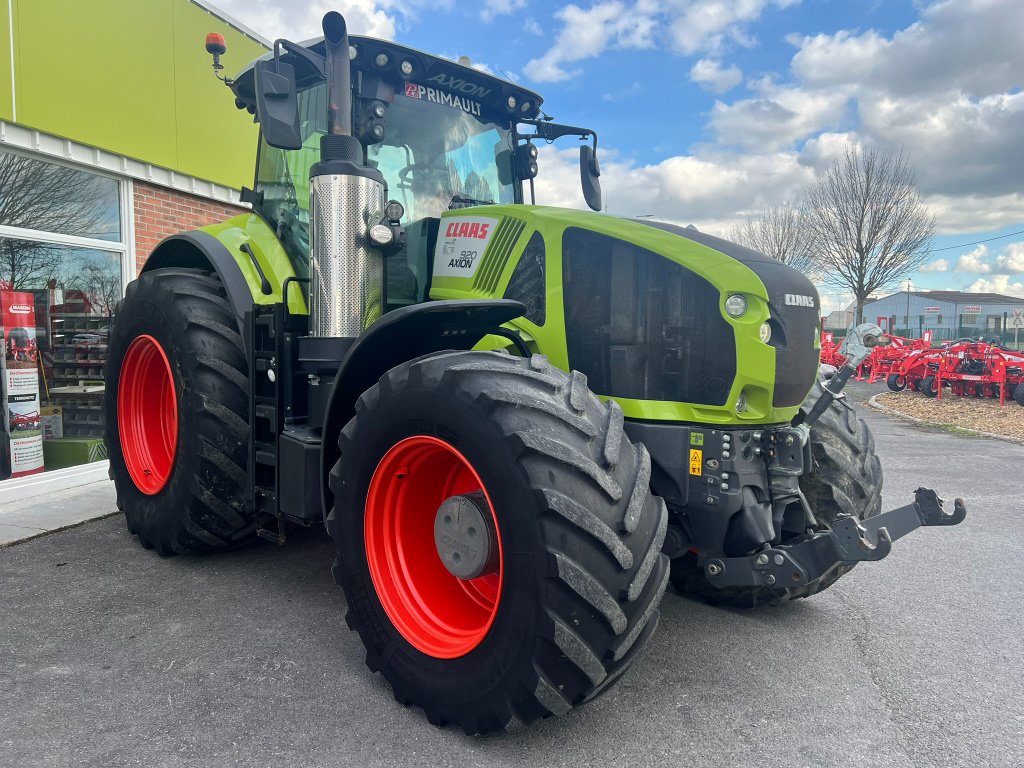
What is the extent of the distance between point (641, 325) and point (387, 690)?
5.66 ft

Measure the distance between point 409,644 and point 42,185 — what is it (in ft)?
17.9

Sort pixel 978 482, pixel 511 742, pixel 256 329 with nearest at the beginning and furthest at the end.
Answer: pixel 511 742, pixel 256 329, pixel 978 482

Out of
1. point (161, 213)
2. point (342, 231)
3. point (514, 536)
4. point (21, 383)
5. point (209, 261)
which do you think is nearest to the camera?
point (514, 536)

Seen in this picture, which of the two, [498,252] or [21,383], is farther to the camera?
[21,383]

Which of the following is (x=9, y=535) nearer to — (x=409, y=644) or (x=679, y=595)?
(x=409, y=644)

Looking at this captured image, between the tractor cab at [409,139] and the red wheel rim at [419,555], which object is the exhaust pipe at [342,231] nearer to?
the tractor cab at [409,139]

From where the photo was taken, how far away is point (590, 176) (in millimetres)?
4531

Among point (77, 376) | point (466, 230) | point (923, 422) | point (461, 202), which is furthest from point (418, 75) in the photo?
point (923, 422)

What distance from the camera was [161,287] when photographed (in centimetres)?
413

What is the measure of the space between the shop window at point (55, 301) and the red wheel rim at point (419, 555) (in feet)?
15.3

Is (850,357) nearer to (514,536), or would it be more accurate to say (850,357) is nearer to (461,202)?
(514,536)

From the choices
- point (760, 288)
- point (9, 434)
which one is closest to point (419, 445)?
point (760, 288)

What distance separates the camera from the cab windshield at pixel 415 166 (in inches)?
148

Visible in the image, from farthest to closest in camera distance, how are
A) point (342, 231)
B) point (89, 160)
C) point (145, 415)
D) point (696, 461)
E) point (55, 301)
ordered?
1. point (55, 301)
2. point (89, 160)
3. point (145, 415)
4. point (342, 231)
5. point (696, 461)
